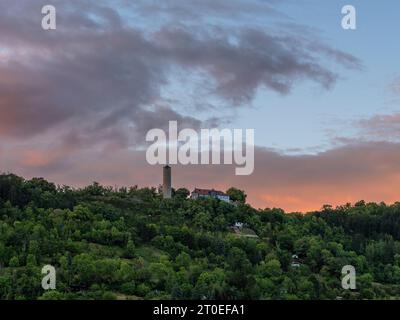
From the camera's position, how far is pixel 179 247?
99375 mm

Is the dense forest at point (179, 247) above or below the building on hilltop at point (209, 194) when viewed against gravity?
below

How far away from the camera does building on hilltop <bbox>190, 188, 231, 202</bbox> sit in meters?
143

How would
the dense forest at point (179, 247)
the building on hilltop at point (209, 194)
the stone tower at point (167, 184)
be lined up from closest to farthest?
1. the dense forest at point (179, 247)
2. the stone tower at point (167, 184)
3. the building on hilltop at point (209, 194)

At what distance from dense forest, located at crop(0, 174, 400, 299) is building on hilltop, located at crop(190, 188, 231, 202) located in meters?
2.35

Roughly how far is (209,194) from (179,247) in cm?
4606

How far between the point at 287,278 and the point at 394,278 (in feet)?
83.0

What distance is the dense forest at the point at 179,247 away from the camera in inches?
3024

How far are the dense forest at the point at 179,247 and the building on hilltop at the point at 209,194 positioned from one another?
235cm

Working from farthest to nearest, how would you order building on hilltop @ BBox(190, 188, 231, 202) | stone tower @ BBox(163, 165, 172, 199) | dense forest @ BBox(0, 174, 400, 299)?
building on hilltop @ BBox(190, 188, 231, 202)
stone tower @ BBox(163, 165, 172, 199)
dense forest @ BBox(0, 174, 400, 299)

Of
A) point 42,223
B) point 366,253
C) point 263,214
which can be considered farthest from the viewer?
point 263,214

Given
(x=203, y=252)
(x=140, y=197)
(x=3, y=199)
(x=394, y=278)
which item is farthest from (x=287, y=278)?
(x=140, y=197)

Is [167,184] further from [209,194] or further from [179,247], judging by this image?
[179,247]
